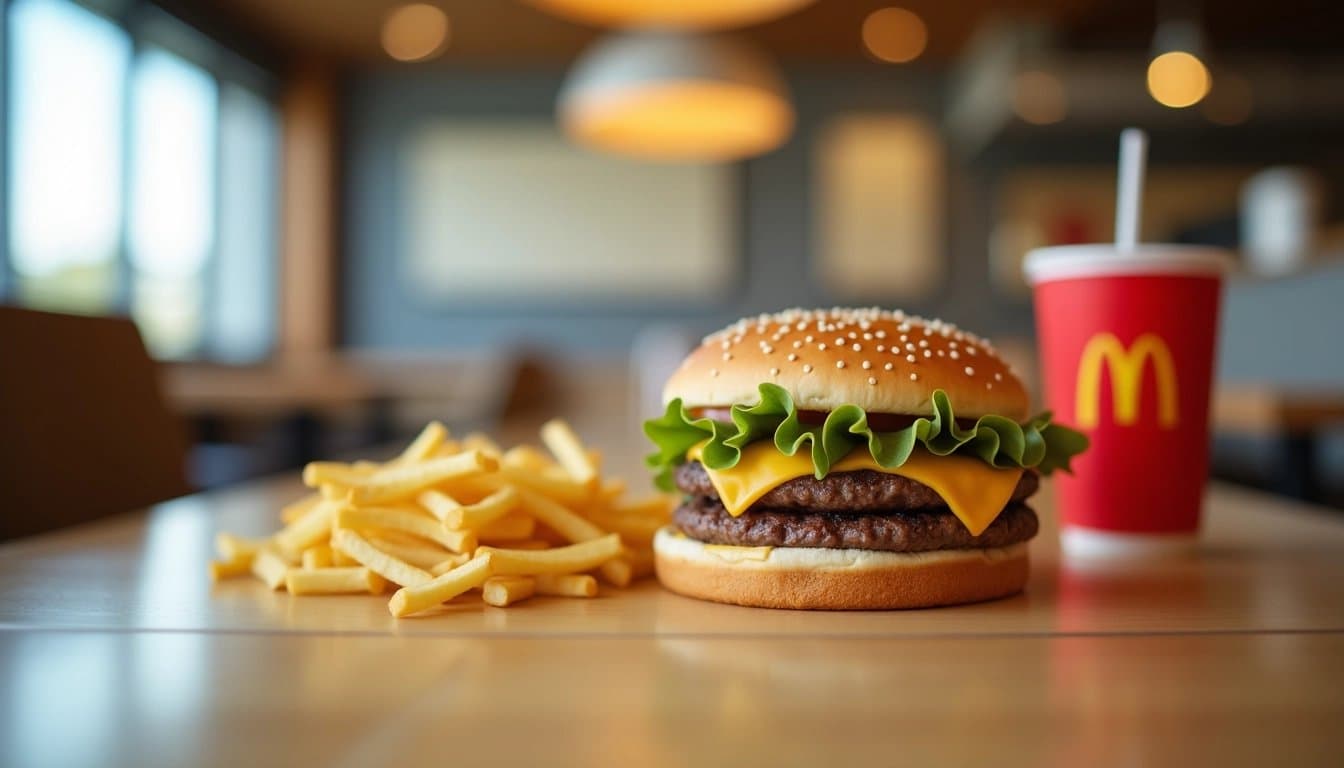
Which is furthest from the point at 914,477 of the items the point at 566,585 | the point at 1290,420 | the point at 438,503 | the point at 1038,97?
the point at 1038,97

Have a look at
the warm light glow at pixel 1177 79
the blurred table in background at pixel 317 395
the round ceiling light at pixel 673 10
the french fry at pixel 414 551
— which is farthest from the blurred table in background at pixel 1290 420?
the warm light glow at pixel 1177 79

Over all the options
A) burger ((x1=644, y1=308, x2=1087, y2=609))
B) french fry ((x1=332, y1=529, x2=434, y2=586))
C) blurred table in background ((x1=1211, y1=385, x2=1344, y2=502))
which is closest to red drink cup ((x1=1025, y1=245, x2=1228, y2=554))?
burger ((x1=644, y1=308, x2=1087, y2=609))

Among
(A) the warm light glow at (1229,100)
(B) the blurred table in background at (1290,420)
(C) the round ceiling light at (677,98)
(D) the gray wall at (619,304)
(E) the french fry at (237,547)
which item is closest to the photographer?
(E) the french fry at (237,547)

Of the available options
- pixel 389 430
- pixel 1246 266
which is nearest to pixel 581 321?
pixel 389 430

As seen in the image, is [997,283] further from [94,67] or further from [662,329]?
[94,67]

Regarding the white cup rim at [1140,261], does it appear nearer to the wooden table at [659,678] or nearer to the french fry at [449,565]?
the wooden table at [659,678]

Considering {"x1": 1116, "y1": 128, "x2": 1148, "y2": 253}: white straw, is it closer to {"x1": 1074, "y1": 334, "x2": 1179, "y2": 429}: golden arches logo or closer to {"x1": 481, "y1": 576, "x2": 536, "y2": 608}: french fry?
{"x1": 1074, "y1": 334, "x2": 1179, "y2": 429}: golden arches logo
